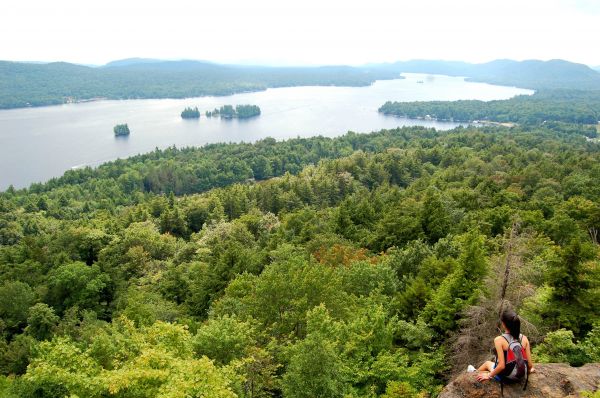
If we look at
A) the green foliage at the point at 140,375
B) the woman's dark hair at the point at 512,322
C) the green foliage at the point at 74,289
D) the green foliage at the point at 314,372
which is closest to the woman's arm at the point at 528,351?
the woman's dark hair at the point at 512,322

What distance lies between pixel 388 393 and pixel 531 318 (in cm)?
672

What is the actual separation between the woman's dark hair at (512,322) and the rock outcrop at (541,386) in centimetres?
135

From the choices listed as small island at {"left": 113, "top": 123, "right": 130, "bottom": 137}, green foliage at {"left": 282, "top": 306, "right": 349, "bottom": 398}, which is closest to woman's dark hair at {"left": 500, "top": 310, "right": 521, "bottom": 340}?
green foliage at {"left": 282, "top": 306, "right": 349, "bottom": 398}

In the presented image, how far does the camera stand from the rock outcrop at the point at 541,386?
8.51 m

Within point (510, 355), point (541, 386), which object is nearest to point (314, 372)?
point (541, 386)

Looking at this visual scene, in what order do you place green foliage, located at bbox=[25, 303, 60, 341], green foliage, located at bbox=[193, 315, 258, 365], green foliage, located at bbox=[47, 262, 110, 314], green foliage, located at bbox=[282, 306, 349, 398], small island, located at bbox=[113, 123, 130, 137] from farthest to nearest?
small island, located at bbox=[113, 123, 130, 137], green foliage, located at bbox=[47, 262, 110, 314], green foliage, located at bbox=[25, 303, 60, 341], green foliage, located at bbox=[193, 315, 258, 365], green foliage, located at bbox=[282, 306, 349, 398]

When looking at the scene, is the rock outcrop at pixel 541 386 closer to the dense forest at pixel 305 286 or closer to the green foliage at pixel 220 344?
the dense forest at pixel 305 286

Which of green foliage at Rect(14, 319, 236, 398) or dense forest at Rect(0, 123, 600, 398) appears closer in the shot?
green foliage at Rect(14, 319, 236, 398)

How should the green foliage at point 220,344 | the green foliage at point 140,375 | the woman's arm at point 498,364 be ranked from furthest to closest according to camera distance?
the green foliage at point 220,344, the green foliage at point 140,375, the woman's arm at point 498,364

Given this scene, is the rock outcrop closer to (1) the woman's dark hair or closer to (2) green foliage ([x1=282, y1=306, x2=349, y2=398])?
(1) the woman's dark hair

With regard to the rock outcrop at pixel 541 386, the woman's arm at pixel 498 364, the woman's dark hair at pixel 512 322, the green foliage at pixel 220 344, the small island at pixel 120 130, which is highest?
the woman's dark hair at pixel 512 322

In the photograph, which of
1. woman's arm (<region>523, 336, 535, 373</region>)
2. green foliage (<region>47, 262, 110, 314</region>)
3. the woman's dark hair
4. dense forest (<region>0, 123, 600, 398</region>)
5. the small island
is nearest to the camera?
the woman's dark hair

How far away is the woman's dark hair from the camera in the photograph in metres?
7.89

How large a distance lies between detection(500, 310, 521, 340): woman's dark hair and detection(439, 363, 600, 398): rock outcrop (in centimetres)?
135
